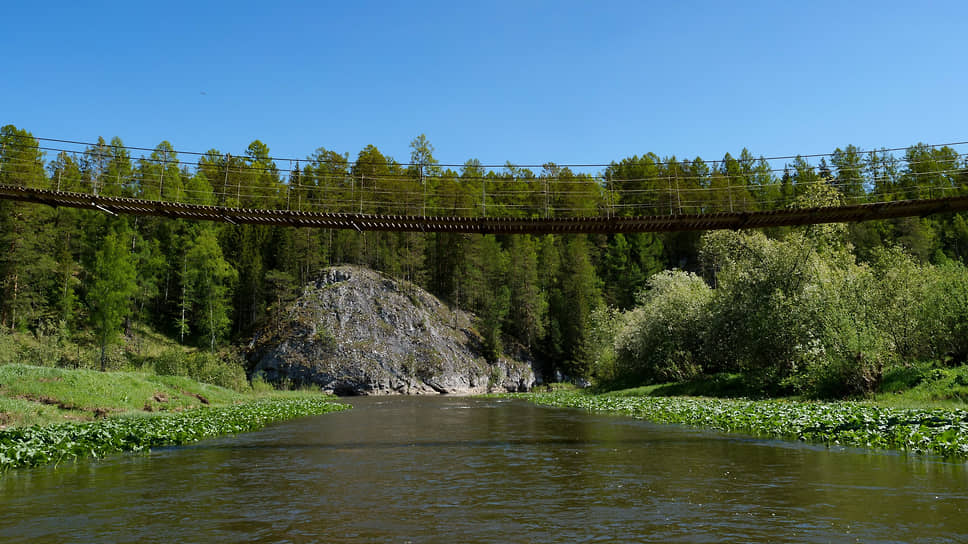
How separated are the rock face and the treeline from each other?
5364mm

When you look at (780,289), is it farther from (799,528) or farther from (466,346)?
(466,346)

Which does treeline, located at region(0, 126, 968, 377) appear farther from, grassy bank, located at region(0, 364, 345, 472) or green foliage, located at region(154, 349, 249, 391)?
Answer: grassy bank, located at region(0, 364, 345, 472)

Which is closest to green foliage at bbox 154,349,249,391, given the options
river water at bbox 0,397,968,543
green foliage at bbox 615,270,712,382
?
river water at bbox 0,397,968,543

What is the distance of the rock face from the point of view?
8338 centimetres

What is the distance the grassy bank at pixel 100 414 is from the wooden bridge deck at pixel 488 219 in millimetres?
7459

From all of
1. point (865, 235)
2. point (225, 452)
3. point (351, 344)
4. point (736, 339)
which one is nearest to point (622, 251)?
point (865, 235)

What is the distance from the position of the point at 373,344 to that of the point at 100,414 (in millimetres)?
61044

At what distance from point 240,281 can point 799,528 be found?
10374cm

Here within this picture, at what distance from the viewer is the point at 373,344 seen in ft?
290

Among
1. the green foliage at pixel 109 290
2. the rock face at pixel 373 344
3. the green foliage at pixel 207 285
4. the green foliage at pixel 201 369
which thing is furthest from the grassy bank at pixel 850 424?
the green foliage at pixel 207 285

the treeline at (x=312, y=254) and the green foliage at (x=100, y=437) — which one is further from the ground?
the treeline at (x=312, y=254)

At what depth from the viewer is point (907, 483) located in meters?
11.3

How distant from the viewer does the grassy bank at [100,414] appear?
17156 mm

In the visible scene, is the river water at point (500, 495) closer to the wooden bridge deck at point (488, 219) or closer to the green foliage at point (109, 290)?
the wooden bridge deck at point (488, 219)
